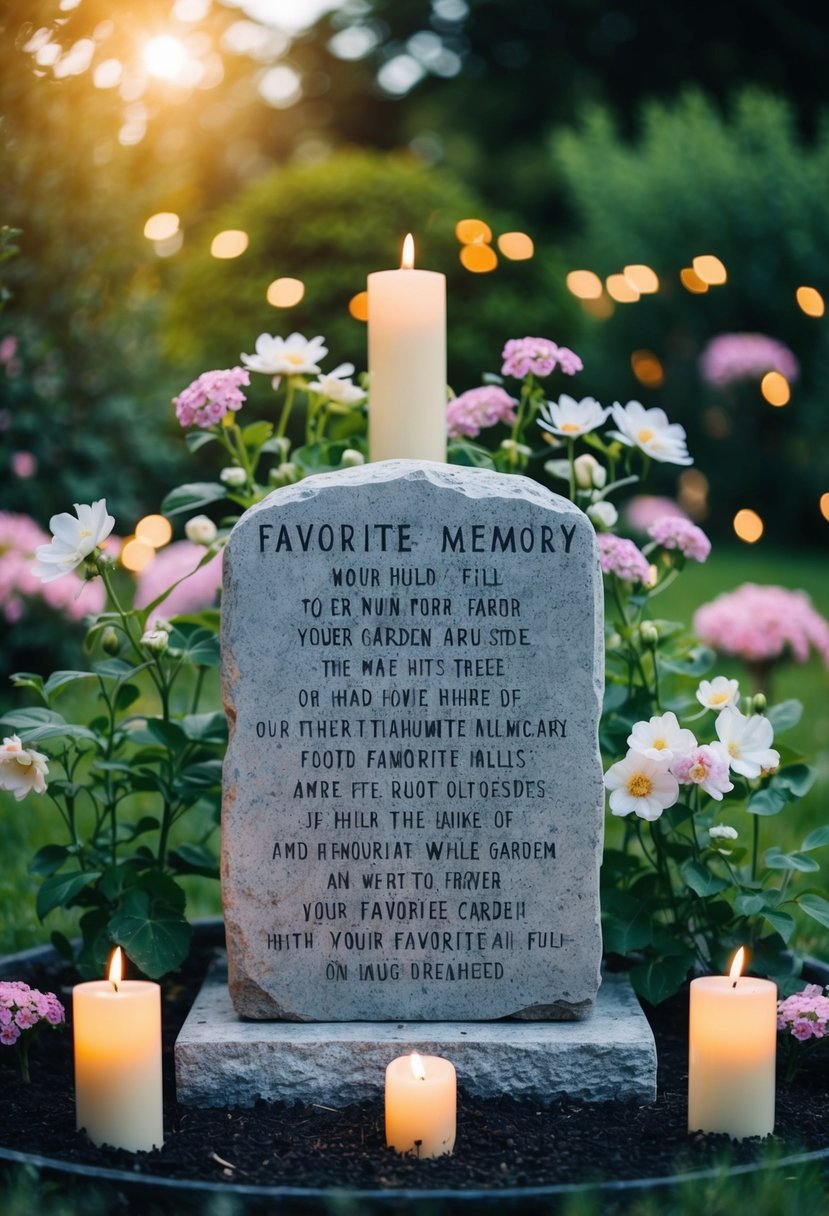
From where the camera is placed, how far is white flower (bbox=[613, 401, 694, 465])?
2977mm

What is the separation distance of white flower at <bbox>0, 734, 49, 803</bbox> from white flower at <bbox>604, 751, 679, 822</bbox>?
1.04m

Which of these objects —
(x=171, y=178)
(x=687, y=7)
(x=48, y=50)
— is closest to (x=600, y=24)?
(x=687, y=7)

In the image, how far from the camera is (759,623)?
5.40 m

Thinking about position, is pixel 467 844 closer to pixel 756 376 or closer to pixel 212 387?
pixel 212 387

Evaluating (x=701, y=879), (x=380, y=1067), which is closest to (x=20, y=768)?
(x=380, y=1067)

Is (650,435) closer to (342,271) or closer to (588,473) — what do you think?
(588,473)

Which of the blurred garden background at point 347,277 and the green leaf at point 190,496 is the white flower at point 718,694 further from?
the green leaf at point 190,496

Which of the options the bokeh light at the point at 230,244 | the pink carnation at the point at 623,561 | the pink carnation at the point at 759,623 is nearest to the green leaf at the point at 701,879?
the pink carnation at the point at 623,561

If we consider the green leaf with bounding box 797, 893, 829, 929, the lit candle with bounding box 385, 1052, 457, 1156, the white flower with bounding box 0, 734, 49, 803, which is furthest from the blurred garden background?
the lit candle with bounding box 385, 1052, 457, 1156

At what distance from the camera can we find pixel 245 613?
8.75ft

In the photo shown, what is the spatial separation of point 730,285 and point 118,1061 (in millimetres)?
11300

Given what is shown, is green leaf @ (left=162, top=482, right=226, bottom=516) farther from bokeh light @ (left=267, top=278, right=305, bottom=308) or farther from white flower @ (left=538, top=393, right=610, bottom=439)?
white flower @ (left=538, top=393, right=610, bottom=439)

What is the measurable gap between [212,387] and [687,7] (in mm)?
20106

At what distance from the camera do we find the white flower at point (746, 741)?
2588mm
